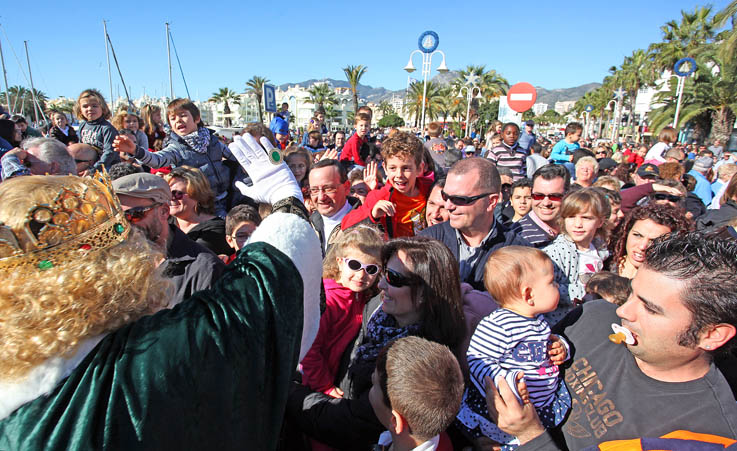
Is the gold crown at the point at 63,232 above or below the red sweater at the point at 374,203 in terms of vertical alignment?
above

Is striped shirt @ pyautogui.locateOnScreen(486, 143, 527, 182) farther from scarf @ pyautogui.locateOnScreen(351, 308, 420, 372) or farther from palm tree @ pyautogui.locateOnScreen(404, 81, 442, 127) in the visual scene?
palm tree @ pyautogui.locateOnScreen(404, 81, 442, 127)

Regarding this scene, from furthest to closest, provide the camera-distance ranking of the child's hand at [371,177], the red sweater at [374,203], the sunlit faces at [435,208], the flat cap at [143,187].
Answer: the child's hand at [371,177] → the sunlit faces at [435,208] → the red sweater at [374,203] → the flat cap at [143,187]

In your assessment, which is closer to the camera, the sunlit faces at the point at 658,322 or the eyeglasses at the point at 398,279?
the sunlit faces at the point at 658,322

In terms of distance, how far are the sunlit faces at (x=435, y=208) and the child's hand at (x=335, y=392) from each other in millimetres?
2052

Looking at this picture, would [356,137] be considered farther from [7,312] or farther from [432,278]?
[7,312]

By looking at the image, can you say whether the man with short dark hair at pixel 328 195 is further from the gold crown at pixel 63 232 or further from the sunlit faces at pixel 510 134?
the sunlit faces at pixel 510 134

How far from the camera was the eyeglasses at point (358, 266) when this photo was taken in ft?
8.14

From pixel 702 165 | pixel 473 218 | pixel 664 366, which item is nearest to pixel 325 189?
pixel 473 218

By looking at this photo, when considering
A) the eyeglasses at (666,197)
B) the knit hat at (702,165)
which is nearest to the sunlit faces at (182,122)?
the eyeglasses at (666,197)

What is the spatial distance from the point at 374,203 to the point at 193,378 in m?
2.76

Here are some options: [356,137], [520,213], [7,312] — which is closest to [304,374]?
[7,312]

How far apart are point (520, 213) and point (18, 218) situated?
4.56 meters

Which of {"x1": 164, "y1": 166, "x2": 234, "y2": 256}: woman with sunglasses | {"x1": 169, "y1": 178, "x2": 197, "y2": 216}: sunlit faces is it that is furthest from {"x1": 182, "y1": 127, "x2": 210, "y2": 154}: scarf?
{"x1": 169, "y1": 178, "x2": 197, "y2": 216}: sunlit faces

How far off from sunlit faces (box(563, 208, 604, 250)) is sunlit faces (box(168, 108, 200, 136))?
4171 mm
